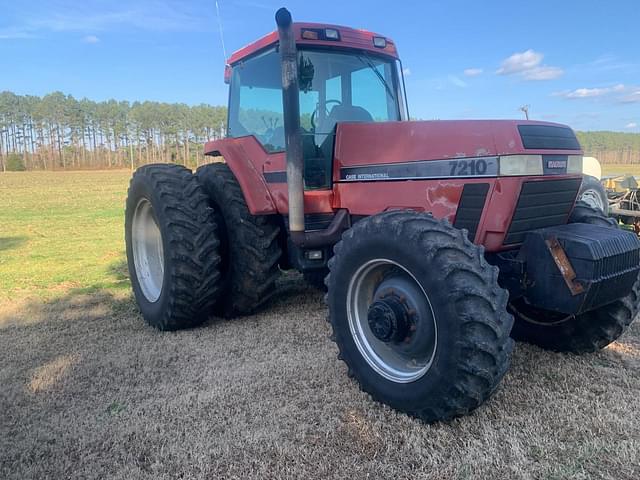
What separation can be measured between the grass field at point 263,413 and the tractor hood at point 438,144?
4.75 ft

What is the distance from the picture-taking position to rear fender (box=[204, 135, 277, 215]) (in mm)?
4504

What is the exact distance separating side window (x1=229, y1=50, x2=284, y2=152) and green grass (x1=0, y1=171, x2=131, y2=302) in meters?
2.81

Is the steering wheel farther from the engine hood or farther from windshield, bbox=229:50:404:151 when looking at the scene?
the engine hood

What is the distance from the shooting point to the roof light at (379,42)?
14.7 feet

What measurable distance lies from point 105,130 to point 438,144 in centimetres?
8522

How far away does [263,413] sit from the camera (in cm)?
307

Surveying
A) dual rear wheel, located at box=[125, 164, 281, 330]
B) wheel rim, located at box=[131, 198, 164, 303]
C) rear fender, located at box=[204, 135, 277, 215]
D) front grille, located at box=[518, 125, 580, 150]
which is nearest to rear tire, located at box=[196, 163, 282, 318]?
dual rear wheel, located at box=[125, 164, 281, 330]

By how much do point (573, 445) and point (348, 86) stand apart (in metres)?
3.19

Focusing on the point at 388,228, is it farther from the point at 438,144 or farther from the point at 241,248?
the point at 241,248

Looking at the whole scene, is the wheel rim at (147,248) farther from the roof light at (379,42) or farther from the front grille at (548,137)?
the front grille at (548,137)

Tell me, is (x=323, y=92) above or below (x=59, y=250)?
above

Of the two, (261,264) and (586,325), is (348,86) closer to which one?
(261,264)

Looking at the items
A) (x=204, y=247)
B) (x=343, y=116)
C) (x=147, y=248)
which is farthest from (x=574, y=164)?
(x=147, y=248)

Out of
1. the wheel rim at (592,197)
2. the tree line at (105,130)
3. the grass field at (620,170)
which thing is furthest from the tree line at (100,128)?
the wheel rim at (592,197)
